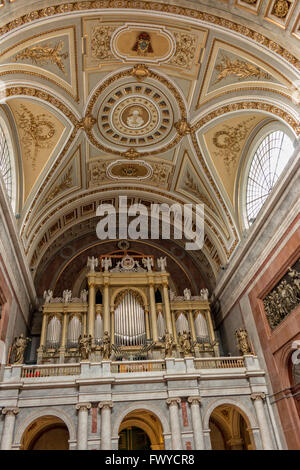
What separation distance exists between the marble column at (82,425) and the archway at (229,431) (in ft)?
17.8

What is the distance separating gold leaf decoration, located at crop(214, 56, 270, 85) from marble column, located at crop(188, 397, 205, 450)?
1069 centimetres

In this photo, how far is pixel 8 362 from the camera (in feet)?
40.9

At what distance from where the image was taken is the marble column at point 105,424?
1080 cm

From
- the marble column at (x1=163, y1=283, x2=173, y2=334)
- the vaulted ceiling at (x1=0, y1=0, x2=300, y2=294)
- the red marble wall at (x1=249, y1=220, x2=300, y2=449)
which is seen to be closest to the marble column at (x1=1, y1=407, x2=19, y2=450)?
the vaulted ceiling at (x1=0, y1=0, x2=300, y2=294)

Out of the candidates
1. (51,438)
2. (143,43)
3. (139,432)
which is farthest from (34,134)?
(139,432)

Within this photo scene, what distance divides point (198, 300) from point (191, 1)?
469 inches

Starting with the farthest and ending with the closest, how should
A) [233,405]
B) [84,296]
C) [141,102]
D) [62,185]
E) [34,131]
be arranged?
[84,296]
[62,185]
[141,102]
[34,131]
[233,405]

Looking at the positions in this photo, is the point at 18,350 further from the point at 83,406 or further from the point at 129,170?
the point at 129,170

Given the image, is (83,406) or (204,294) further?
(204,294)

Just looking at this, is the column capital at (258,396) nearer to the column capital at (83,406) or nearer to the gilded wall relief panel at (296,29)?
the column capital at (83,406)

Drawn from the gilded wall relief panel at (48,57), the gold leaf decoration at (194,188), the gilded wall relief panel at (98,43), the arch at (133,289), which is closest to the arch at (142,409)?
the arch at (133,289)

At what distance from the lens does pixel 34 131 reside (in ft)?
44.7

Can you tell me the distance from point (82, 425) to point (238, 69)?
12416mm
